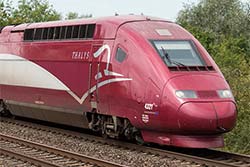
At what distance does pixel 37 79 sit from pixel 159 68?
17.6ft

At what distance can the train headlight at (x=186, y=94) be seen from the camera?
11164mm

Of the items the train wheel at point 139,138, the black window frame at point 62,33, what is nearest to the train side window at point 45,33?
the black window frame at point 62,33

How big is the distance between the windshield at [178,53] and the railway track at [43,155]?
2.71m

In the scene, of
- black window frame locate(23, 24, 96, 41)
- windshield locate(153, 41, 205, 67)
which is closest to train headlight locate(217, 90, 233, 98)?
windshield locate(153, 41, 205, 67)

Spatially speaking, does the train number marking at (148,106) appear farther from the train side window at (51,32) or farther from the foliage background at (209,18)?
the foliage background at (209,18)

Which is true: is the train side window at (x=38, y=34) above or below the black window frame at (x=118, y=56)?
above

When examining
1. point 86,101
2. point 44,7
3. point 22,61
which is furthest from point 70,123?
point 44,7

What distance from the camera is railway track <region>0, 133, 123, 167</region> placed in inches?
428

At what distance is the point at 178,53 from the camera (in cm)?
1230

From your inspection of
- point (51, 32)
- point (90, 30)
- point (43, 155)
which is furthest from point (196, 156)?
point (51, 32)

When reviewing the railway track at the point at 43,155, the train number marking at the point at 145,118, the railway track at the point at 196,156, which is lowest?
the railway track at the point at 43,155

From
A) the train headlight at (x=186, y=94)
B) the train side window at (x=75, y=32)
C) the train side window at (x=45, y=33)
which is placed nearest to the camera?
the train headlight at (x=186, y=94)

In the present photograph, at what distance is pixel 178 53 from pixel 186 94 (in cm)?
142

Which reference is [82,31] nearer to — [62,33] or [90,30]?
[90,30]
